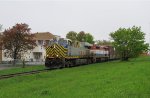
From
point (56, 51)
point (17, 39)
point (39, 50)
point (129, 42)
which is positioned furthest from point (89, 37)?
point (56, 51)

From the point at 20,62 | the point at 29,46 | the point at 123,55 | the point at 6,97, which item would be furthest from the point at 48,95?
the point at 123,55

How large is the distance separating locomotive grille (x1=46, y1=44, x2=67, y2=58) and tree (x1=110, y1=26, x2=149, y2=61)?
2740 cm

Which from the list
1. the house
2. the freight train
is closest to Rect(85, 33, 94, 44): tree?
the house

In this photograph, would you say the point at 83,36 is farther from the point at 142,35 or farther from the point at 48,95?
the point at 48,95

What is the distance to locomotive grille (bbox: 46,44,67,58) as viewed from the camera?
38594 millimetres

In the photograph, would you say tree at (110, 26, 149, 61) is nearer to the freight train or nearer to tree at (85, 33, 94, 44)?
the freight train

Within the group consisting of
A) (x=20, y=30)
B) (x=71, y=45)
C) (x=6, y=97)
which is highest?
(x=20, y=30)

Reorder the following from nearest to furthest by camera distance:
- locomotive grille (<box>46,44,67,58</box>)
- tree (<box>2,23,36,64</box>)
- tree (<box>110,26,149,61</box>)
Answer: locomotive grille (<box>46,44,67,58</box>)
tree (<box>2,23,36,64</box>)
tree (<box>110,26,149,61</box>)

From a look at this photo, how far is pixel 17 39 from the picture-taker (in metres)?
59.2

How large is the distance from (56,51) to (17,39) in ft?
72.7

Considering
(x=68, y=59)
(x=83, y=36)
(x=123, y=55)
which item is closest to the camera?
(x=68, y=59)

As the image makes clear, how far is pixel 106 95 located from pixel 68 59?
27.1 m

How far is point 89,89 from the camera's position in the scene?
15398mm

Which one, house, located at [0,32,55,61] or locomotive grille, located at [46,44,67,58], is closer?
locomotive grille, located at [46,44,67,58]
